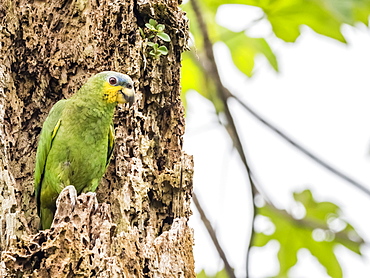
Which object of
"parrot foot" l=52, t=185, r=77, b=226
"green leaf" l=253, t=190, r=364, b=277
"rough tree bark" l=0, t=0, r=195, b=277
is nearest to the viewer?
"parrot foot" l=52, t=185, r=77, b=226

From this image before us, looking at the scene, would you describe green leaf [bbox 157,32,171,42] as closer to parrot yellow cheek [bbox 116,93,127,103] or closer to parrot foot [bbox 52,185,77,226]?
parrot yellow cheek [bbox 116,93,127,103]

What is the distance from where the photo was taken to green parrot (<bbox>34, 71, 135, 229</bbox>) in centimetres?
451

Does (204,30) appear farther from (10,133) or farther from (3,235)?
(3,235)

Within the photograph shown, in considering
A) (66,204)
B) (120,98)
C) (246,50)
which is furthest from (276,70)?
(66,204)

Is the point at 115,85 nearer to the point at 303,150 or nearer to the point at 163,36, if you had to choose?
the point at 163,36

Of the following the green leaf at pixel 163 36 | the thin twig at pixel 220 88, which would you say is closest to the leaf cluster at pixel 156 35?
the green leaf at pixel 163 36

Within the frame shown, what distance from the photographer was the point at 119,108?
4691mm

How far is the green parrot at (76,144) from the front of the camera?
4512 mm

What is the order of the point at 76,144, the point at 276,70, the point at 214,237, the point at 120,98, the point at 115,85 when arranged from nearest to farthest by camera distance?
1. the point at 115,85
2. the point at 120,98
3. the point at 76,144
4. the point at 214,237
5. the point at 276,70

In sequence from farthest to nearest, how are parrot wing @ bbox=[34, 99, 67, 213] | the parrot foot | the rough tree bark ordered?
parrot wing @ bbox=[34, 99, 67, 213], the rough tree bark, the parrot foot

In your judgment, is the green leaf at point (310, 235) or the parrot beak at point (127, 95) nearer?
the parrot beak at point (127, 95)

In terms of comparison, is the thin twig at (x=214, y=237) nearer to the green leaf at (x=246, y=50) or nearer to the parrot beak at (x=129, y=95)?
Result: the parrot beak at (x=129, y=95)

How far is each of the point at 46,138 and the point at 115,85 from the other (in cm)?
75

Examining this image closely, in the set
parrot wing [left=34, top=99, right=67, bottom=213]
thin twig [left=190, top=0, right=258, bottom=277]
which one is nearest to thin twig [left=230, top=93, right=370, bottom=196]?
thin twig [left=190, top=0, right=258, bottom=277]
